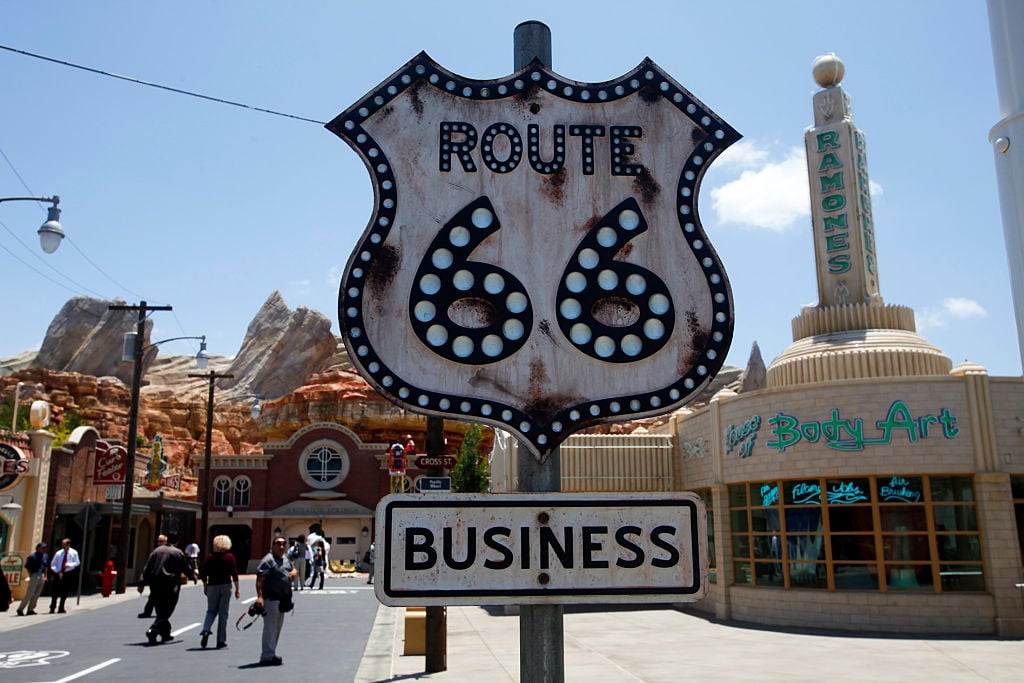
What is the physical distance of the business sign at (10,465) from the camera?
75.9 ft

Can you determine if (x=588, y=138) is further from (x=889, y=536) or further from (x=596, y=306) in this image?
(x=889, y=536)

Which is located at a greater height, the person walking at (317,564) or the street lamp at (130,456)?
the street lamp at (130,456)

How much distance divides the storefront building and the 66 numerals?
47.1 ft

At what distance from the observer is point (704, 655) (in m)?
13.0

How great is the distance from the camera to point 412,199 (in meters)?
3.27

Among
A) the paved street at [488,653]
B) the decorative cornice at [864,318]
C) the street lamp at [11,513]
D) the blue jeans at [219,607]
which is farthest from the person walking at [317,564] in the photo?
the decorative cornice at [864,318]

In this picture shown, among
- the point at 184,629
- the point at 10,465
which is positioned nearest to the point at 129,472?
the point at 10,465

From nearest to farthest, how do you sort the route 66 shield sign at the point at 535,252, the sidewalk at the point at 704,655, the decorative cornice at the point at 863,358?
the route 66 shield sign at the point at 535,252
the sidewalk at the point at 704,655
the decorative cornice at the point at 863,358

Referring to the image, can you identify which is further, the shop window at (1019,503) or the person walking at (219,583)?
the shop window at (1019,503)

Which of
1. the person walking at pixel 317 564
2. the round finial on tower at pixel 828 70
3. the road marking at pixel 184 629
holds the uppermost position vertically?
the round finial on tower at pixel 828 70

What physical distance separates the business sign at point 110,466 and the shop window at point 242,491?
2020cm

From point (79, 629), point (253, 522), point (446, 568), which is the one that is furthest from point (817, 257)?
point (253, 522)

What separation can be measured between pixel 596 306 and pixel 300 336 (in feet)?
297

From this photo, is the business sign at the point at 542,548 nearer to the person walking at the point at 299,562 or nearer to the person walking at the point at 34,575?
the person walking at the point at 34,575
